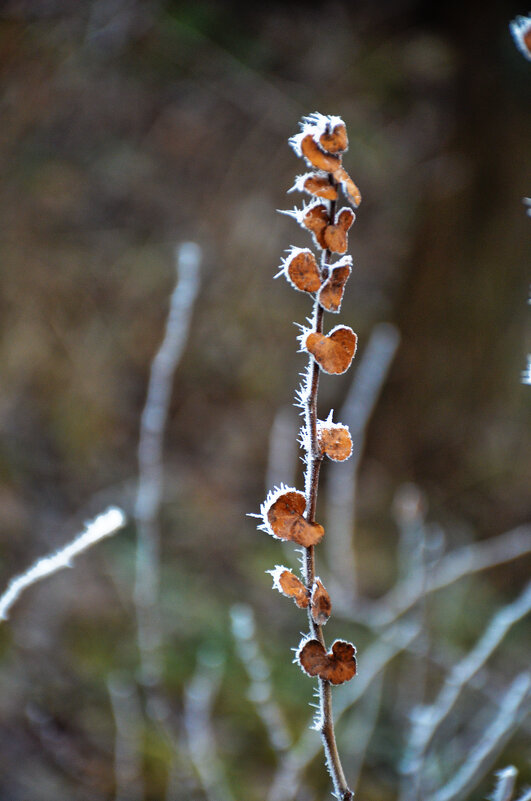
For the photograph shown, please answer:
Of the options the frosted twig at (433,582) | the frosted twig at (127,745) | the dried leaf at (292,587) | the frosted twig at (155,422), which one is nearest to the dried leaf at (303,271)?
the dried leaf at (292,587)

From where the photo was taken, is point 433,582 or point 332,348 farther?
point 433,582

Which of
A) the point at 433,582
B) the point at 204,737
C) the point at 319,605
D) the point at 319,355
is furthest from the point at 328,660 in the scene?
the point at 433,582

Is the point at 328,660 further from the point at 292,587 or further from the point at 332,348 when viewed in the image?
the point at 332,348

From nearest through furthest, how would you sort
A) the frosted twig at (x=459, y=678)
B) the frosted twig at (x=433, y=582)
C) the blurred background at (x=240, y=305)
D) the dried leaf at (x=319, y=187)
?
the dried leaf at (x=319, y=187) → the frosted twig at (x=459, y=678) → the frosted twig at (x=433, y=582) → the blurred background at (x=240, y=305)

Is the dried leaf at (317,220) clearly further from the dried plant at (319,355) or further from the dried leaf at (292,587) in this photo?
A: the dried leaf at (292,587)

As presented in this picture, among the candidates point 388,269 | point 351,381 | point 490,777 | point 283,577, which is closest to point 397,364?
point 351,381

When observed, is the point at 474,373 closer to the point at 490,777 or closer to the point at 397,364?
the point at 397,364
